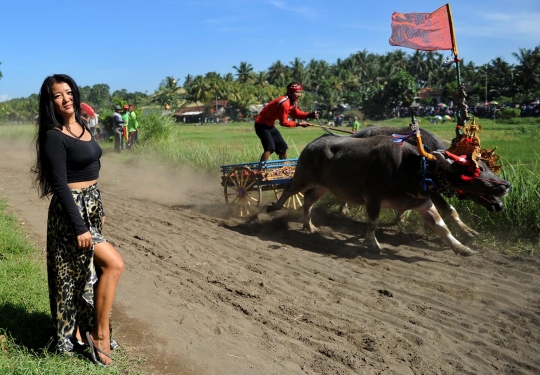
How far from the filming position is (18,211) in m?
9.63

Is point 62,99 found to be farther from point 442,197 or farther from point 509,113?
point 509,113

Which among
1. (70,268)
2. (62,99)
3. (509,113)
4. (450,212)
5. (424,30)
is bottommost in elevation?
(450,212)

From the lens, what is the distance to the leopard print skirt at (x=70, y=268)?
390 cm

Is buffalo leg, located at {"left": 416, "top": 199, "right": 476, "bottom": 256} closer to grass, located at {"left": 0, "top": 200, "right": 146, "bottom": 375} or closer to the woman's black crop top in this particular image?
grass, located at {"left": 0, "top": 200, "right": 146, "bottom": 375}

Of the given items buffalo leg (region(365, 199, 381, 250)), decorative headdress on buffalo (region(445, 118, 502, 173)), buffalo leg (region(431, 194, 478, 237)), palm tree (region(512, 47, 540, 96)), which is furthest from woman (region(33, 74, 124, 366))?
palm tree (region(512, 47, 540, 96))

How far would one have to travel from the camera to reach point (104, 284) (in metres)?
3.97

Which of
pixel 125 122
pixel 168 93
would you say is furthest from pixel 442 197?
pixel 168 93

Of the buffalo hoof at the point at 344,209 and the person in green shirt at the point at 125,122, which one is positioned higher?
the person in green shirt at the point at 125,122

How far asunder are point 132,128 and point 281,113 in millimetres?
11938

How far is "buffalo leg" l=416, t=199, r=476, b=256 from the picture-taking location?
23.5ft

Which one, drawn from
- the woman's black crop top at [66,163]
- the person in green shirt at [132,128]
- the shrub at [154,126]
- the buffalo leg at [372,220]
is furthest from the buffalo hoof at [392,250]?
the person in green shirt at [132,128]

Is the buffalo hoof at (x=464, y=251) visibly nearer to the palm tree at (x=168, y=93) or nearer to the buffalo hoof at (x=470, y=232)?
the buffalo hoof at (x=470, y=232)

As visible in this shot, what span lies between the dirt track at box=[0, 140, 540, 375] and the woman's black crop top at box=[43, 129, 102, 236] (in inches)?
56.3

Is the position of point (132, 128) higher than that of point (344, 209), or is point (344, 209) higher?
point (132, 128)
